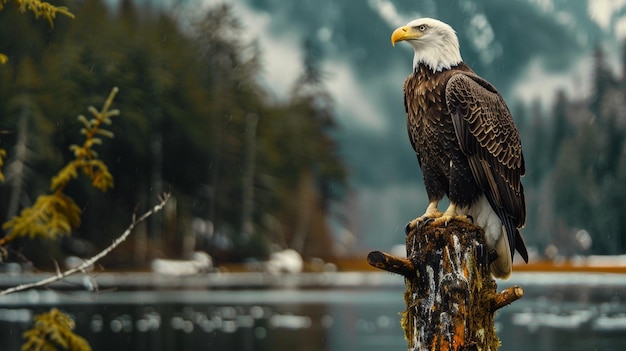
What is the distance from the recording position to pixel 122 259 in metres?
41.5

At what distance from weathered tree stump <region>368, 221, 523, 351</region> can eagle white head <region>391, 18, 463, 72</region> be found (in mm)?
1054

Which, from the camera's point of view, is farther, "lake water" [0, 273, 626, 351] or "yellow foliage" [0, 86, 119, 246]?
"lake water" [0, 273, 626, 351]

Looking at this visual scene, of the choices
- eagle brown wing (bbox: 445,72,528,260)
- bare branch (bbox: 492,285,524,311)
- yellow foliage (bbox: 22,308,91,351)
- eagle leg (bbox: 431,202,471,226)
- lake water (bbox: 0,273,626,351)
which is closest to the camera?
bare branch (bbox: 492,285,524,311)

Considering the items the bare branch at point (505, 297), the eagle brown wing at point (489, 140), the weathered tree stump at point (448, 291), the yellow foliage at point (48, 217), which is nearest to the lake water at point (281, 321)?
the yellow foliage at point (48, 217)

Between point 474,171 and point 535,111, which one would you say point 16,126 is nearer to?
point 474,171

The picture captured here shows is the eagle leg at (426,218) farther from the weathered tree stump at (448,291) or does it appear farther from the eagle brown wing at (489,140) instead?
the eagle brown wing at (489,140)

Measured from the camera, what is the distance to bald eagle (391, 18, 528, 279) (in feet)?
17.2

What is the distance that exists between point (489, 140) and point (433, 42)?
0.57 m

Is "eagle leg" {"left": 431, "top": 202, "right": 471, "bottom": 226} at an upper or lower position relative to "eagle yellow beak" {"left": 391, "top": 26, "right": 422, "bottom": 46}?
lower

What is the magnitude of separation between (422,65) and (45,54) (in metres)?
40.8

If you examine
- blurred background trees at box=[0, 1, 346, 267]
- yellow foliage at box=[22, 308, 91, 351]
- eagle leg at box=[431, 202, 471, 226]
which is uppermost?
blurred background trees at box=[0, 1, 346, 267]

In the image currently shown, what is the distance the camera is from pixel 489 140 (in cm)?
538

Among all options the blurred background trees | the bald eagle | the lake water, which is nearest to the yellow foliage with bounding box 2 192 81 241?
the bald eagle

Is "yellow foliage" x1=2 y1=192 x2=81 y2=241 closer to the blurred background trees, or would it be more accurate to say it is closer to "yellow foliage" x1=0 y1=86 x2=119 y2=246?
"yellow foliage" x1=0 y1=86 x2=119 y2=246
